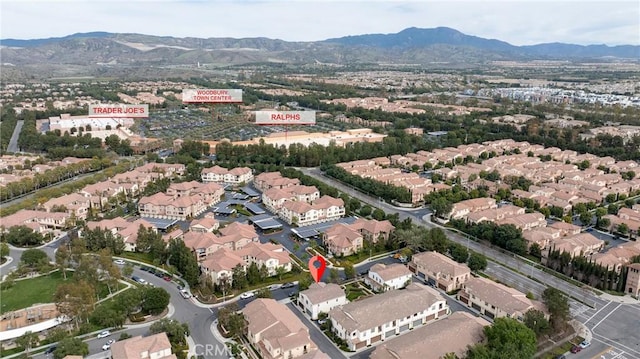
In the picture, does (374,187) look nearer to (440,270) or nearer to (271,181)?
(271,181)

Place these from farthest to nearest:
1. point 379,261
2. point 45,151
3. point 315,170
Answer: point 45,151
point 315,170
point 379,261

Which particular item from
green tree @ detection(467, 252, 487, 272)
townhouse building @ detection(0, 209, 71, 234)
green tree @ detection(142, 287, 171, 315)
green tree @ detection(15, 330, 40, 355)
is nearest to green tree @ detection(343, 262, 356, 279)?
green tree @ detection(467, 252, 487, 272)

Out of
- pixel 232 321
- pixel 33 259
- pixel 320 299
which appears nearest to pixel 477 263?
pixel 320 299

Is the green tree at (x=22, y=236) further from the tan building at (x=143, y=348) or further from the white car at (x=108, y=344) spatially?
the tan building at (x=143, y=348)

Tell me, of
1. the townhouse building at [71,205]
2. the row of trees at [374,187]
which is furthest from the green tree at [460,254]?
the townhouse building at [71,205]

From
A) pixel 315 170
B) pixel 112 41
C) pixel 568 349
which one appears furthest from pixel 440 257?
pixel 112 41

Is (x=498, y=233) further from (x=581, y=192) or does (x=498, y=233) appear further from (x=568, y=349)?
(x=581, y=192)

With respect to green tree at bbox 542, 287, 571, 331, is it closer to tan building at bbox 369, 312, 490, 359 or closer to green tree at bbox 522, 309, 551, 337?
green tree at bbox 522, 309, 551, 337
